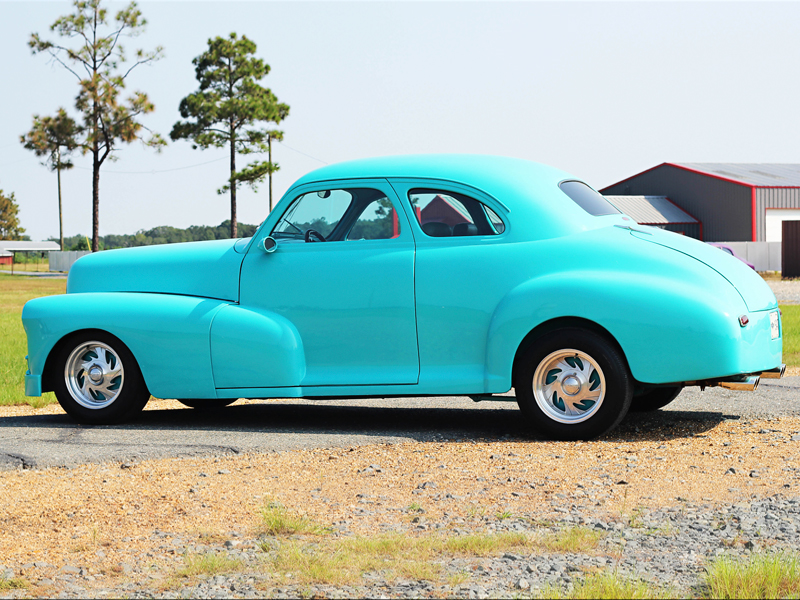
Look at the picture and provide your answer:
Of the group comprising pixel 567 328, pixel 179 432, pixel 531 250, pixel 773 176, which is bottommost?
pixel 179 432

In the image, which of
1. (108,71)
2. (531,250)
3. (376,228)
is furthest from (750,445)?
(108,71)

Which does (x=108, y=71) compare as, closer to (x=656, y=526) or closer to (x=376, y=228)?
(x=376, y=228)

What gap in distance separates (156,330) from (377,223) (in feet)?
6.15

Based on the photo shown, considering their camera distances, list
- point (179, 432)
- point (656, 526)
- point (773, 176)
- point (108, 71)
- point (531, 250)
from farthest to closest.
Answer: point (773, 176) < point (108, 71) < point (179, 432) < point (531, 250) < point (656, 526)

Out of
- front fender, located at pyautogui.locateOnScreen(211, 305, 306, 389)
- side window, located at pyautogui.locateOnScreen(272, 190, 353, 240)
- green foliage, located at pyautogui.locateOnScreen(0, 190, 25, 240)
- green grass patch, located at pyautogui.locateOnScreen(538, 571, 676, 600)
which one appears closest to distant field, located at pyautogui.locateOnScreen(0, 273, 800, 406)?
front fender, located at pyautogui.locateOnScreen(211, 305, 306, 389)

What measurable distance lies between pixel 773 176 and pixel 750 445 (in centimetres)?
5286

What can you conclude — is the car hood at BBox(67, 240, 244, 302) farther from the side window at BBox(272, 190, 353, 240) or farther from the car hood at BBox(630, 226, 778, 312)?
the car hood at BBox(630, 226, 778, 312)

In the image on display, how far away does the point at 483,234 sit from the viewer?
687 cm

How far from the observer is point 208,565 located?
386 cm

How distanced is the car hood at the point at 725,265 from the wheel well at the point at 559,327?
76cm

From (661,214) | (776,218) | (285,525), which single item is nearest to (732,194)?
(776,218)

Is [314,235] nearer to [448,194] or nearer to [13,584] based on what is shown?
[448,194]

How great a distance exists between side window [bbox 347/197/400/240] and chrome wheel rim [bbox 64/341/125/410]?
2.16 metres

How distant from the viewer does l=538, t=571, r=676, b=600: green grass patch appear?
3.35m
